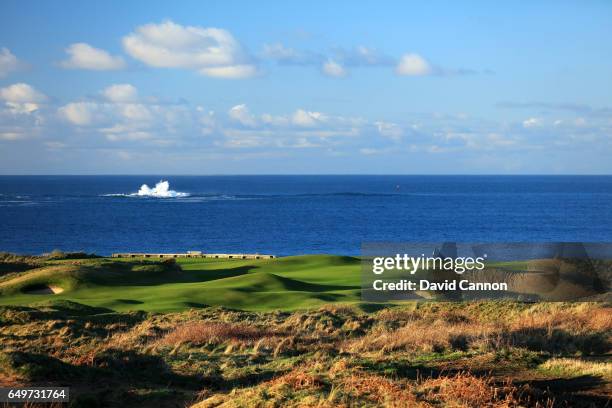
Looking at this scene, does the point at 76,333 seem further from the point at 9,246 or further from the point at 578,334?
the point at 9,246

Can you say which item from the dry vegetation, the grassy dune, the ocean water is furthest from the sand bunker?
the ocean water

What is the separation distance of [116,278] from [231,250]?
49440 millimetres

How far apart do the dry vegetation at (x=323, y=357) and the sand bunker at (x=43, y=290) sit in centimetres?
964

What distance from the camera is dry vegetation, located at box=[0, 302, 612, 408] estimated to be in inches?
424

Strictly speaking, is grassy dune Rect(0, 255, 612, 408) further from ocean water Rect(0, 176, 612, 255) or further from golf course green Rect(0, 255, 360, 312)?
ocean water Rect(0, 176, 612, 255)

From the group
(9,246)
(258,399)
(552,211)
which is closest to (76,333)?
(258,399)

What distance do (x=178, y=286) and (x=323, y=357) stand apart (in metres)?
19.6

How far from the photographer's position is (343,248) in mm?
86500

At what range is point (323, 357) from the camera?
46.4 feet
